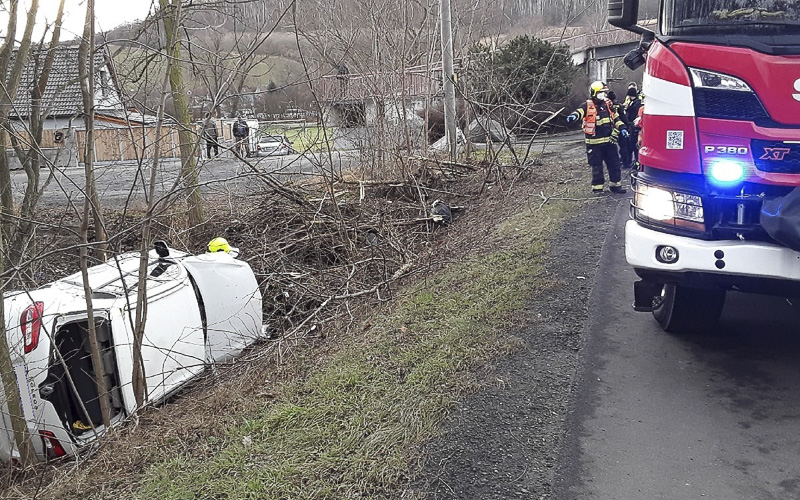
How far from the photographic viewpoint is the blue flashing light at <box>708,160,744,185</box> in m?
3.79

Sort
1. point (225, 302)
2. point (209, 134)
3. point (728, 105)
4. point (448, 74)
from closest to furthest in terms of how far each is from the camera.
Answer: point (728, 105) < point (209, 134) < point (225, 302) < point (448, 74)

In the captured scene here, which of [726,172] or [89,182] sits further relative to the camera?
[89,182]

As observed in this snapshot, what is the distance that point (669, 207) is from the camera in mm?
4004

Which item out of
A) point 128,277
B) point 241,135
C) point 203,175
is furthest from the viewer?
point 203,175

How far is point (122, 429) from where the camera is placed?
5539 mm

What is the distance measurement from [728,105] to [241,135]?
5.37 metres

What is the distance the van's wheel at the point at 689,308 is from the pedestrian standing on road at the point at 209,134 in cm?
408

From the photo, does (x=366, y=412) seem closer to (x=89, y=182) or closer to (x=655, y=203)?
→ (x=655, y=203)

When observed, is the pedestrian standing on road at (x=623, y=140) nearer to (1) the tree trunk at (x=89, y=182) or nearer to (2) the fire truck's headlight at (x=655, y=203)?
(2) the fire truck's headlight at (x=655, y=203)

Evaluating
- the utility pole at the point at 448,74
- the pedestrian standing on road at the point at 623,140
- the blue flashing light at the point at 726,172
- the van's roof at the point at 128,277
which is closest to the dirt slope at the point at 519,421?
the blue flashing light at the point at 726,172

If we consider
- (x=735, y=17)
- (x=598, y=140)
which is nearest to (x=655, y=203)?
(x=735, y=17)

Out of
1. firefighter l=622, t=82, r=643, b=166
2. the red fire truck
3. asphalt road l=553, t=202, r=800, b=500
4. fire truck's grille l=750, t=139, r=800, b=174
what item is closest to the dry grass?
asphalt road l=553, t=202, r=800, b=500

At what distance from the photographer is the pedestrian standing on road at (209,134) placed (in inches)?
243

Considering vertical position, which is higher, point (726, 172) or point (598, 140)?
point (726, 172)
